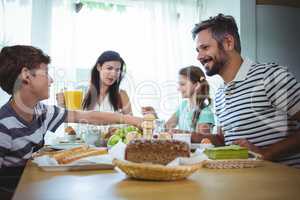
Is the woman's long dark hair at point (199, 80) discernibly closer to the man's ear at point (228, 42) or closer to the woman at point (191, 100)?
the woman at point (191, 100)

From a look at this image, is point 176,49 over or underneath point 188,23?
underneath

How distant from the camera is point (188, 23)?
10.9 ft

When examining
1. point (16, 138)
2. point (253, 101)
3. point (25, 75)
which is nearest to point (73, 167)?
point (16, 138)

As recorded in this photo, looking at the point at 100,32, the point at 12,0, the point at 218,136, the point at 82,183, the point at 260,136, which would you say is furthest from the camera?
the point at 100,32

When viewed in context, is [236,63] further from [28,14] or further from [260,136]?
[28,14]

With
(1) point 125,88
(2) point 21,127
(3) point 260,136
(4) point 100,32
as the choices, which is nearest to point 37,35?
(4) point 100,32

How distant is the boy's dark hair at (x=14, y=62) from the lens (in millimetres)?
1576

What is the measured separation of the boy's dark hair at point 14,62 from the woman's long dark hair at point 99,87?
3.88 feet

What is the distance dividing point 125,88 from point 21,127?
1795 mm

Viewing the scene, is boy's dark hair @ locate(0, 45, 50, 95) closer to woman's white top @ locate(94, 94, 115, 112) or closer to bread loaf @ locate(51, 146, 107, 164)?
bread loaf @ locate(51, 146, 107, 164)

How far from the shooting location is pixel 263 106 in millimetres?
1609

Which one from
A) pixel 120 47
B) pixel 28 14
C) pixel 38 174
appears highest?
pixel 28 14

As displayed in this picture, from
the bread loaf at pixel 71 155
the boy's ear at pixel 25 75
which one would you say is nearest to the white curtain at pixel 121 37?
the boy's ear at pixel 25 75

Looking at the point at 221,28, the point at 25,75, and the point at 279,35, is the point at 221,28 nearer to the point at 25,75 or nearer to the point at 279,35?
the point at 25,75
